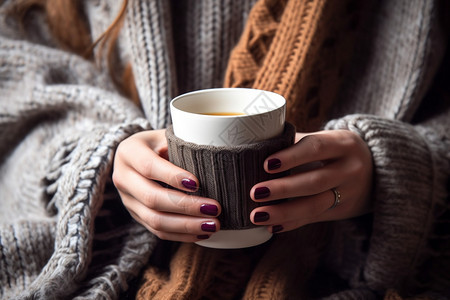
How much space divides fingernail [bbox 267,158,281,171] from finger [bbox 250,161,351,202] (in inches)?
0.8

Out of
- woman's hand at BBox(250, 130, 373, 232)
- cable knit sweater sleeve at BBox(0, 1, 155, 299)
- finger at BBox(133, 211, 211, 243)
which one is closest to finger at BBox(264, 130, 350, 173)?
woman's hand at BBox(250, 130, 373, 232)

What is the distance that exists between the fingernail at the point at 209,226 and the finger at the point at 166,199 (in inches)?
0.5

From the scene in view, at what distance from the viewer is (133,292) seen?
0.60 meters

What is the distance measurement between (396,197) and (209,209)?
305 millimetres

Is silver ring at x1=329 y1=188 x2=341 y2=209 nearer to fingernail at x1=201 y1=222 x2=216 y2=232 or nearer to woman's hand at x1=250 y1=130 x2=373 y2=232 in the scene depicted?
woman's hand at x1=250 y1=130 x2=373 y2=232

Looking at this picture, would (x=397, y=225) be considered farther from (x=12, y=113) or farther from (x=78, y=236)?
(x=12, y=113)

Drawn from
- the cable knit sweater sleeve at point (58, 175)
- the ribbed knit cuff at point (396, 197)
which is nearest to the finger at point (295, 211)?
the ribbed knit cuff at point (396, 197)

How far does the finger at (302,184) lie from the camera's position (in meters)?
0.45

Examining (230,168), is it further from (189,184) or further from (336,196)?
(336,196)

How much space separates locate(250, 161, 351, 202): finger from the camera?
45cm

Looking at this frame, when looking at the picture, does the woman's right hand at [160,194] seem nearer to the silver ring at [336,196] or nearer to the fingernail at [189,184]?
the fingernail at [189,184]

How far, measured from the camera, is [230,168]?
1.44ft

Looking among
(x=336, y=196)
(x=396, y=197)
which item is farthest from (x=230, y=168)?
(x=396, y=197)

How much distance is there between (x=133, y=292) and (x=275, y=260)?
22 centimetres
